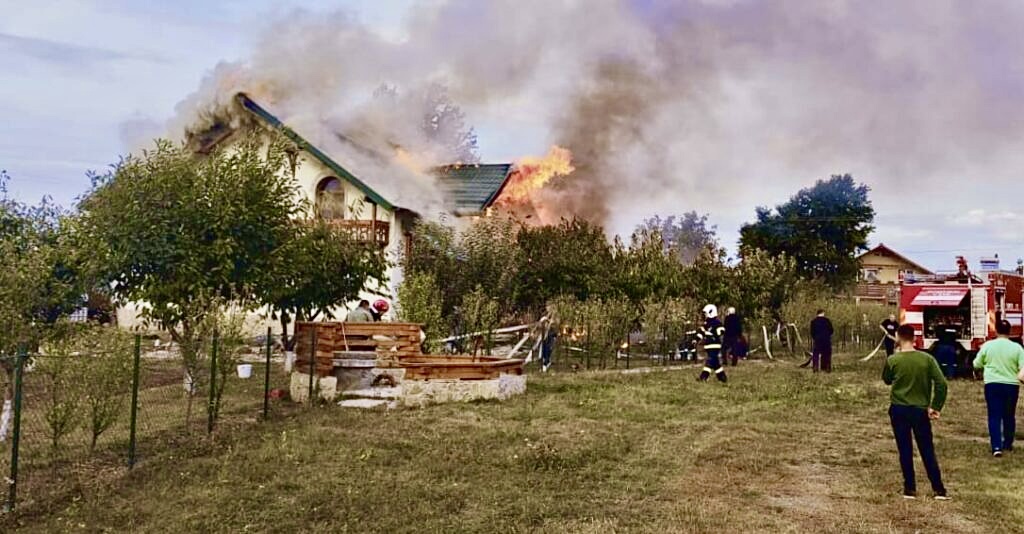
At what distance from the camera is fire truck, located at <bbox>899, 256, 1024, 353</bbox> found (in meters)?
20.7

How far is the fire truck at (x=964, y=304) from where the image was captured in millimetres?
20719

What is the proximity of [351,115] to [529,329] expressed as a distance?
1011cm

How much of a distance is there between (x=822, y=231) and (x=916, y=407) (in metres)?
44.1

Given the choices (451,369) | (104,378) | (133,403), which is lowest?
(133,403)

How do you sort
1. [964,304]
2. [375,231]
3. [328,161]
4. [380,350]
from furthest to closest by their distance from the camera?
1. [328,161]
2. [375,231]
3. [964,304]
4. [380,350]

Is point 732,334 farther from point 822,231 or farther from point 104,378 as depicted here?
point 822,231

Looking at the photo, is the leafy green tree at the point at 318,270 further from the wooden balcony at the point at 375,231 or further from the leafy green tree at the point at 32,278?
the wooden balcony at the point at 375,231

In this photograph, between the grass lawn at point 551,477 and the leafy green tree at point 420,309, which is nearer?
the grass lawn at point 551,477

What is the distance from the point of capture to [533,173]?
33500 mm

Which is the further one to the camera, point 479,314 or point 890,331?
point 890,331

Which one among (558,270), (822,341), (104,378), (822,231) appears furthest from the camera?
(822,231)

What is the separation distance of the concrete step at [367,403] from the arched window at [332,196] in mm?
16336

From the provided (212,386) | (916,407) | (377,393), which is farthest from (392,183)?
(916,407)

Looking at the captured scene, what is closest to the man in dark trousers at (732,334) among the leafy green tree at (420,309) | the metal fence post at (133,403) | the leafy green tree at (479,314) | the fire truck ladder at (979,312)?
the fire truck ladder at (979,312)
